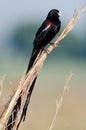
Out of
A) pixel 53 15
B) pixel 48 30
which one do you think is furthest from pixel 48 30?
pixel 53 15

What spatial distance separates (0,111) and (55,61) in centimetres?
2587

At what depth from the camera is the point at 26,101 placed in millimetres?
3445

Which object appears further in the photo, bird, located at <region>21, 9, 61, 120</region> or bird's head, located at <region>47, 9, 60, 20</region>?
bird's head, located at <region>47, 9, 60, 20</region>

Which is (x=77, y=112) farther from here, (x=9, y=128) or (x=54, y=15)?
(x=9, y=128)

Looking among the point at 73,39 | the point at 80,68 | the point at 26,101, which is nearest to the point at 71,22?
the point at 26,101

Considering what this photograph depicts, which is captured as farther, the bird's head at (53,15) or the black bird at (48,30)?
the bird's head at (53,15)

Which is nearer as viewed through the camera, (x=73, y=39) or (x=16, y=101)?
(x=16, y=101)

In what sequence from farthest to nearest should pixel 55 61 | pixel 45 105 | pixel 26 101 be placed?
pixel 55 61, pixel 45 105, pixel 26 101

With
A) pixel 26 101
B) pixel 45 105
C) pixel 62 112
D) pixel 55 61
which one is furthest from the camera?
pixel 55 61

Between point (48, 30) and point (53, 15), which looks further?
point (53, 15)

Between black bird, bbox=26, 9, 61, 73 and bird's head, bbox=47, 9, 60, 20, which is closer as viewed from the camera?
black bird, bbox=26, 9, 61, 73

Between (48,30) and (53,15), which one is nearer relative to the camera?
(48,30)

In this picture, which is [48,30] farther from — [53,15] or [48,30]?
[53,15]

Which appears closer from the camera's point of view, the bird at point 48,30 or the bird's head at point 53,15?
the bird at point 48,30
